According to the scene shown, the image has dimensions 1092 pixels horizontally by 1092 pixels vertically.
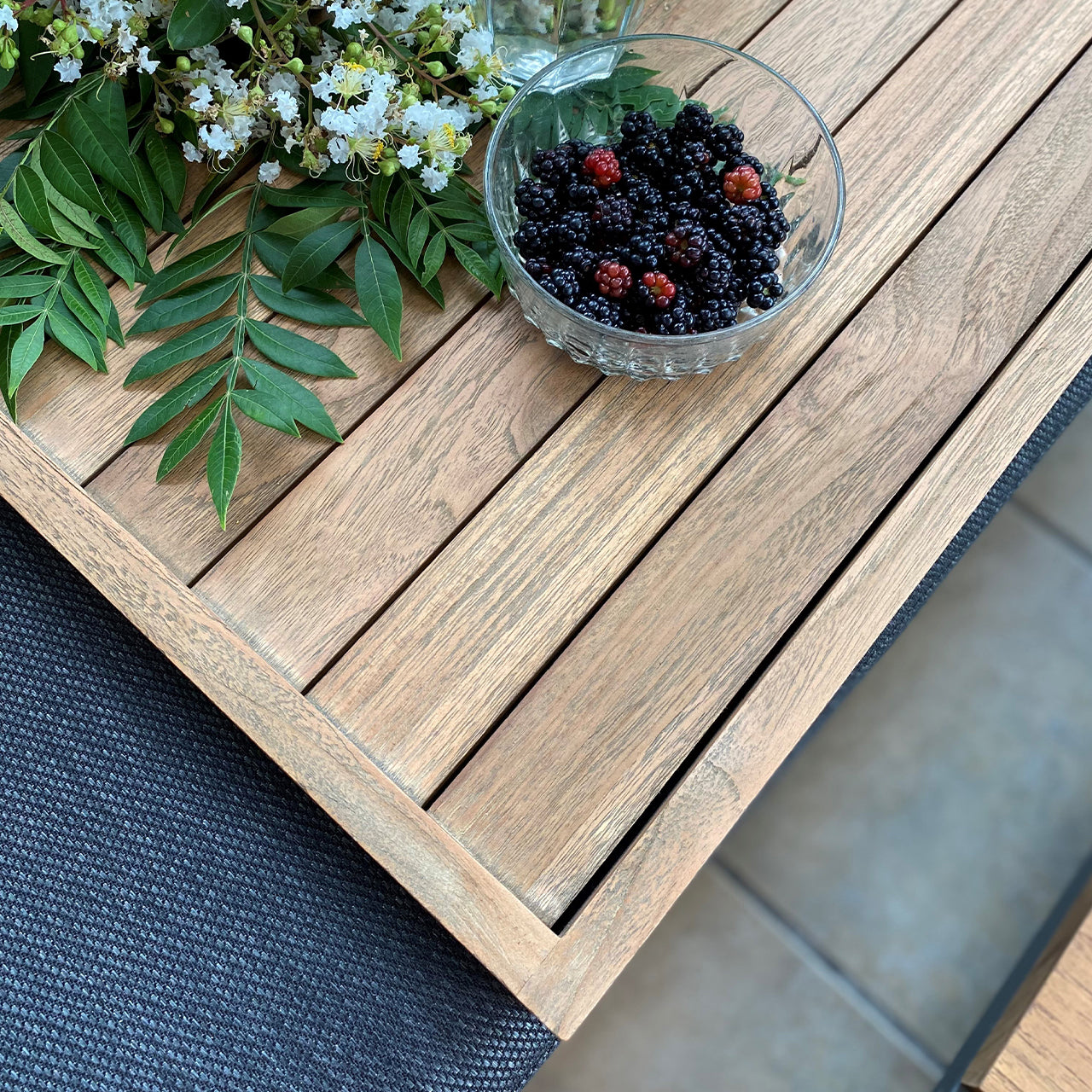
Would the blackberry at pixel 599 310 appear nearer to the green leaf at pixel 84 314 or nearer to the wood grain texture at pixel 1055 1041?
the green leaf at pixel 84 314

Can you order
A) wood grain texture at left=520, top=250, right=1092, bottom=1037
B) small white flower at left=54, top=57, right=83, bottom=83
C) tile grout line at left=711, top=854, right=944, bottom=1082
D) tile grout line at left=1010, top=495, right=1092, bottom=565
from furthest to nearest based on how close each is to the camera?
tile grout line at left=1010, top=495, right=1092, bottom=565 < tile grout line at left=711, top=854, right=944, bottom=1082 < small white flower at left=54, top=57, right=83, bottom=83 < wood grain texture at left=520, top=250, right=1092, bottom=1037

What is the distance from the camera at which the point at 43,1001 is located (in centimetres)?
79

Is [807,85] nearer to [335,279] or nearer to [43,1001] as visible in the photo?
[335,279]

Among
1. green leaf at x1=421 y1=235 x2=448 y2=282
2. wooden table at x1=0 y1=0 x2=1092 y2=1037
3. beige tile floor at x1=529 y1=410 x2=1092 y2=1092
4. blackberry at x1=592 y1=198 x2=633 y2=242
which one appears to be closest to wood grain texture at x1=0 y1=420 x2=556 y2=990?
wooden table at x1=0 y1=0 x2=1092 y2=1037

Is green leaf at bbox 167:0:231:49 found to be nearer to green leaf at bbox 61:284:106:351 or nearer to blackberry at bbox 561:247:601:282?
green leaf at bbox 61:284:106:351

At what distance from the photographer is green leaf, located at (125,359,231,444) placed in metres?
0.84

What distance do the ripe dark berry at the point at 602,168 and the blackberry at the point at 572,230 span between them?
0.03m

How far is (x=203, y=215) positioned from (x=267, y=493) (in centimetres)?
29

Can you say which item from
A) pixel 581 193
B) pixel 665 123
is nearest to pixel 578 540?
pixel 581 193

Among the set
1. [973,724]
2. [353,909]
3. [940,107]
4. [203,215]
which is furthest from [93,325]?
[973,724]

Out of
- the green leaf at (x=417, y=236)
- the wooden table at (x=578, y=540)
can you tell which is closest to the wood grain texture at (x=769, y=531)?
the wooden table at (x=578, y=540)

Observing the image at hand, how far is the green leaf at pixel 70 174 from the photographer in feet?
2.82

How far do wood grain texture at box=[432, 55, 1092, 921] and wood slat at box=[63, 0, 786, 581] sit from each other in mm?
278

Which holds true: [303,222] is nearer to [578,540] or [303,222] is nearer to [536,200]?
[536,200]
